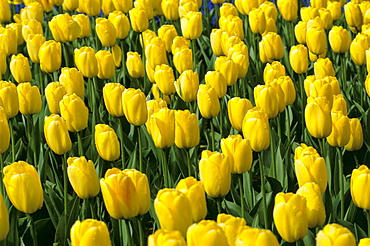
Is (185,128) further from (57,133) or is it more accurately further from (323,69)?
(323,69)

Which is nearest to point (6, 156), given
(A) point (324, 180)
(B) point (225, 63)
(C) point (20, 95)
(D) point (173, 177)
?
(C) point (20, 95)

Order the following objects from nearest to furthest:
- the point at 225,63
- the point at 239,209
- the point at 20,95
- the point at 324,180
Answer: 1. the point at 324,180
2. the point at 239,209
3. the point at 20,95
4. the point at 225,63

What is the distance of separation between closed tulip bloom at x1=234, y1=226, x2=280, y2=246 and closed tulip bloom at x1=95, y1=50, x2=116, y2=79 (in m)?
2.42

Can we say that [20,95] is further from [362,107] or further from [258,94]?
[362,107]

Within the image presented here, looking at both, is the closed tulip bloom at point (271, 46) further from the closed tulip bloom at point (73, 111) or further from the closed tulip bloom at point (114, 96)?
the closed tulip bloom at point (73, 111)

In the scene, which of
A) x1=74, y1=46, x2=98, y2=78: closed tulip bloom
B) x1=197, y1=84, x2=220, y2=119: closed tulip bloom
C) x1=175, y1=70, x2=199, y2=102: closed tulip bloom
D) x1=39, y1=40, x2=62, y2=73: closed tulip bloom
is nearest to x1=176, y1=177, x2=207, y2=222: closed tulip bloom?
x1=197, y1=84, x2=220, y2=119: closed tulip bloom

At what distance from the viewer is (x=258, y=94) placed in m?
3.11

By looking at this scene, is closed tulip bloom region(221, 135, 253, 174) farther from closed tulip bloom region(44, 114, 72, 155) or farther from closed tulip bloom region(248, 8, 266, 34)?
closed tulip bloom region(248, 8, 266, 34)

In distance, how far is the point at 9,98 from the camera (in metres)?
3.30

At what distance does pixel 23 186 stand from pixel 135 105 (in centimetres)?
75

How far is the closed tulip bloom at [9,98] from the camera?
10.8 feet

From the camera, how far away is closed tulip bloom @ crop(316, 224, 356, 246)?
5.74ft

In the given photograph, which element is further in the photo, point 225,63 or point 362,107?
point 362,107

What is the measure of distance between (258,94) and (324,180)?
0.78m
